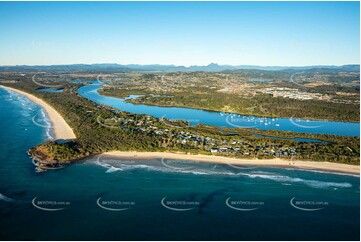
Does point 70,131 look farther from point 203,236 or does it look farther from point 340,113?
point 340,113

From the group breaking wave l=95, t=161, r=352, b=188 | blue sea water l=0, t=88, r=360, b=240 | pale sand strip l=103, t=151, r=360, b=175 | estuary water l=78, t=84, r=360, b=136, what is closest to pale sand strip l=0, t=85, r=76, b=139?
blue sea water l=0, t=88, r=360, b=240

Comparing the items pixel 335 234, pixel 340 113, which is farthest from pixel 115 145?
pixel 340 113

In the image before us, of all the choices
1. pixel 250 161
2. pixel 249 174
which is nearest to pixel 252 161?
pixel 250 161

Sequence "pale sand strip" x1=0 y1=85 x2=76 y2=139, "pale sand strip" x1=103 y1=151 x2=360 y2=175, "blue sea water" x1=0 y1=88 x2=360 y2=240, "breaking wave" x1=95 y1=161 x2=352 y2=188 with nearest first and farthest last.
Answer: "blue sea water" x1=0 y1=88 x2=360 y2=240 → "breaking wave" x1=95 y1=161 x2=352 y2=188 → "pale sand strip" x1=103 y1=151 x2=360 y2=175 → "pale sand strip" x1=0 y1=85 x2=76 y2=139

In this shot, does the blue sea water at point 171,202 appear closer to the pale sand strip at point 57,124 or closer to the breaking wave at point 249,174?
the breaking wave at point 249,174

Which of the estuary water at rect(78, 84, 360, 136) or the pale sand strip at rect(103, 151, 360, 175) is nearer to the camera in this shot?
the pale sand strip at rect(103, 151, 360, 175)

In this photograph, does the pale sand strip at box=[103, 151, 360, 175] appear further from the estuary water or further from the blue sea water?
the estuary water
